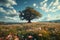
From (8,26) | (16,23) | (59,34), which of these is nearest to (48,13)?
(59,34)

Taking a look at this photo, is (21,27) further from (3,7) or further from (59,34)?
(59,34)

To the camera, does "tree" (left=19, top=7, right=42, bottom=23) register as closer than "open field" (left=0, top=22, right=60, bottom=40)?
No

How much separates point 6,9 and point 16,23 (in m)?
0.34

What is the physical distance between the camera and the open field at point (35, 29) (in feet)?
7.22

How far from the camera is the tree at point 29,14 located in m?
2.32

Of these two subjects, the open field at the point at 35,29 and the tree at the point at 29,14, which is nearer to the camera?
the open field at the point at 35,29

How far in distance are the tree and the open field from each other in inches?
5.1

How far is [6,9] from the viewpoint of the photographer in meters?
2.40

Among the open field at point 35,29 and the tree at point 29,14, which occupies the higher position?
the tree at point 29,14

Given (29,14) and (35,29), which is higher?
(29,14)

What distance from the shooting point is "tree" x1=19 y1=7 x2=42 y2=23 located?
232 cm

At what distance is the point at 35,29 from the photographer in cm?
227

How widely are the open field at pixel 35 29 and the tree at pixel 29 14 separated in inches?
5.1

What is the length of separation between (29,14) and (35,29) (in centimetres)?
31
